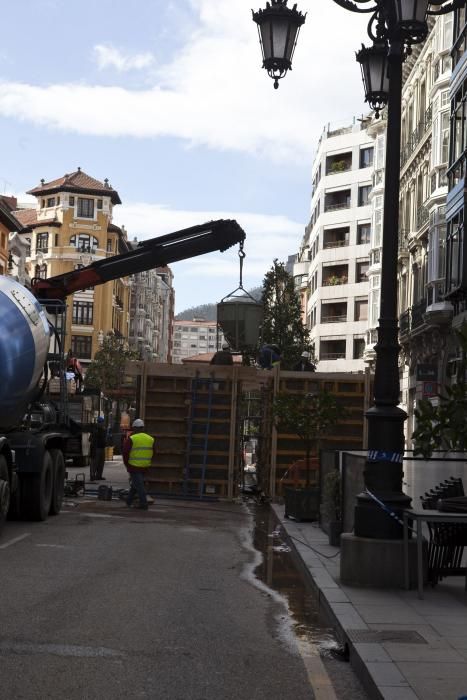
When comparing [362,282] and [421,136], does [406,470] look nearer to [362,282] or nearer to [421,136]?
[421,136]

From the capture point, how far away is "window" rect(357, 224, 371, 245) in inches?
3246

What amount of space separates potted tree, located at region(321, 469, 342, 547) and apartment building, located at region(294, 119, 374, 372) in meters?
64.0

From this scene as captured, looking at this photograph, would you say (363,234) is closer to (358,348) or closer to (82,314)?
(358,348)

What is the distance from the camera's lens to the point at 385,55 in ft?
40.8

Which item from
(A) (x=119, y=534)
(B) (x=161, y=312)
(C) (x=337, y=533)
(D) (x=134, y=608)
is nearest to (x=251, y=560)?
(C) (x=337, y=533)

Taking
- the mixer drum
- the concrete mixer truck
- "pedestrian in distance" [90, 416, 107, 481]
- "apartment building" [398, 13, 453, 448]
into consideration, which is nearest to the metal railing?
"apartment building" [398, 13, 453, 448]

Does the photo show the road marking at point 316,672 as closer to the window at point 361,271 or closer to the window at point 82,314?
the window at point 361,271

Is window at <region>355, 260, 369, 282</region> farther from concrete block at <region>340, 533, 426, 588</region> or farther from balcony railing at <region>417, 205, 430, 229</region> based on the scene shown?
concrete block at <region>340, 533, 426, 588</region>

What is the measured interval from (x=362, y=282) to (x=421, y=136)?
37.4 meters

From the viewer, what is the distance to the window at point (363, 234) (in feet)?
270

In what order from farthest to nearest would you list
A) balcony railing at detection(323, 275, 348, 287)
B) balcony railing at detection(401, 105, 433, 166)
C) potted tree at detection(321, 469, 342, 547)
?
balcony railing at detection(323, 275, 348, 287) < balcony railing at detection(401, 105, 433, 166) < potted tree at detection(321, 469, 342, 547)

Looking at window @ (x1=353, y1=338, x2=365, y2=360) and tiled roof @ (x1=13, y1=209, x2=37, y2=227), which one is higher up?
tiled roof @ (x1=13, y1=209, x2=37, y2=227)

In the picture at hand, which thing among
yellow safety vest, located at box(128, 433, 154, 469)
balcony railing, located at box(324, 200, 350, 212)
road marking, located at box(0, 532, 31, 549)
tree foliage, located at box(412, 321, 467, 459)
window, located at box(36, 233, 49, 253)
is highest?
window, located at box(36, 233, 49, 253)

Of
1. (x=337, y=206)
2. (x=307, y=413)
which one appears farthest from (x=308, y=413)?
(x=337, y=206)
